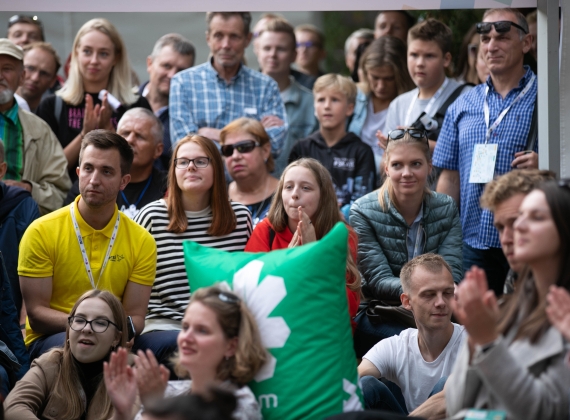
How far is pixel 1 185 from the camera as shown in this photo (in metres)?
4.80

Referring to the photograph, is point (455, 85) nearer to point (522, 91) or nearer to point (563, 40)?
point (522, 91)

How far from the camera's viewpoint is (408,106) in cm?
584

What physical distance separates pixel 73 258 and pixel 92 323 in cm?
74

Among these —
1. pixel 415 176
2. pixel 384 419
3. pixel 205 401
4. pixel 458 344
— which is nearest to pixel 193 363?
pixel 205 401

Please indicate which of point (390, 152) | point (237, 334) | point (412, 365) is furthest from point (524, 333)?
point (390, 152)

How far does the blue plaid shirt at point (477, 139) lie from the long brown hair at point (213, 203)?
4.72 feet

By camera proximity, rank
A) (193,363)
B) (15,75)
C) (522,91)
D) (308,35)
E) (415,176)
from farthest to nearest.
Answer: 1. (308,35)
2. (15,75)
3. (522,91)
4. (415,176)
5. (193,363)

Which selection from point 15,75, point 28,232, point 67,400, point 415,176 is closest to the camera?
point 67,400

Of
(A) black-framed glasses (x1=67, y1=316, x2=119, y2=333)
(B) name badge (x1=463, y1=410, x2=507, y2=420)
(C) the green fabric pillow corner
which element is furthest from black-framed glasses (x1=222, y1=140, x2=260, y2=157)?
(B) name badge (x1=463, y1=410, x2=507, y2=420)

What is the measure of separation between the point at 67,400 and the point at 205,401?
1.08 meters

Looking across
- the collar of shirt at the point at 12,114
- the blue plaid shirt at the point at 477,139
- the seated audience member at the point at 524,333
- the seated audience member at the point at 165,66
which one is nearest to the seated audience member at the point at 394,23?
the seated audience member at the point at 165,66

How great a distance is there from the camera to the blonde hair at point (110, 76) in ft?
19.5

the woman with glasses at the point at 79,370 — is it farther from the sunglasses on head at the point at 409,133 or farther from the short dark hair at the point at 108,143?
the sunglasses on head at the point at 409,133

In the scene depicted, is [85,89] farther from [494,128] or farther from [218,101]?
[494,128]
